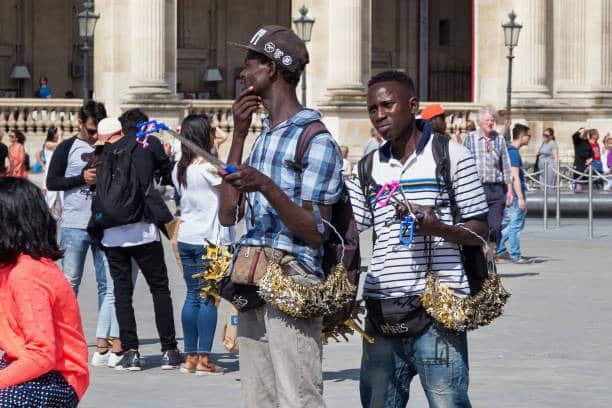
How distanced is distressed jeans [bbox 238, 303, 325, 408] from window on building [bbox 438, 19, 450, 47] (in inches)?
1716

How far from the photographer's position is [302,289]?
652 cm

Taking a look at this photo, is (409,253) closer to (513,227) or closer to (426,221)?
(426,221)

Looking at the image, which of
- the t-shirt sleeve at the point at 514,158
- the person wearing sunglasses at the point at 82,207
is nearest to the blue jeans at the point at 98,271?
the person wearing sunglasses at the point at 82,207

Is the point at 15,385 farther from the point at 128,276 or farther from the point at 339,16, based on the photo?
the point at 339,16

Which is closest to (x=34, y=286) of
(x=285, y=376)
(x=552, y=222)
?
(x=285, y=376)

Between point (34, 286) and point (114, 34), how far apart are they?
104ft

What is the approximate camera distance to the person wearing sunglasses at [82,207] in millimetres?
11789

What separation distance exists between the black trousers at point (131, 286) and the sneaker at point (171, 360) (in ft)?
0.13

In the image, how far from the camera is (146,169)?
1142 centimetres

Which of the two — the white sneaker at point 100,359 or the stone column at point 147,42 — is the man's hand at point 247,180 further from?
the stone column at point 147,42

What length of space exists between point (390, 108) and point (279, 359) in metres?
1.13

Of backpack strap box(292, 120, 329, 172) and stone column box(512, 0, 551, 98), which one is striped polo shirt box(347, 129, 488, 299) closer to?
backpack strap box(292, 120, 329, 172)

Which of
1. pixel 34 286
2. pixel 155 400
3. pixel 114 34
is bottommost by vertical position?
pixel 155 400

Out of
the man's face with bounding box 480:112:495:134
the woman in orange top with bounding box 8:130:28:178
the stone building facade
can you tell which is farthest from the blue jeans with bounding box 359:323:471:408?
the stone building facade
